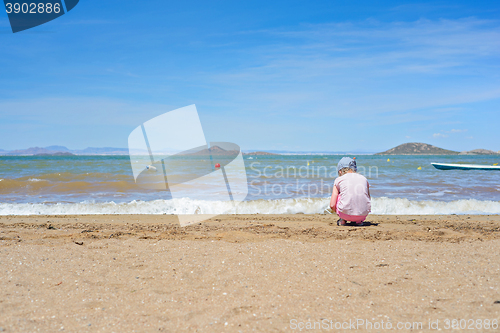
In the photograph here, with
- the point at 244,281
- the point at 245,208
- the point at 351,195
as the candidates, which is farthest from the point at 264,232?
the point at 245,208

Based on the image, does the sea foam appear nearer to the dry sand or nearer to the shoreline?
the shoreline

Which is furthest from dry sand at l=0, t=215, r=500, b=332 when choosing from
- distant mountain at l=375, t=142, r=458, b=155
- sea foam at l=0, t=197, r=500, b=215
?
distant mountain at l=375, t=142, r=458, b=155

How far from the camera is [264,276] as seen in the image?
316cm

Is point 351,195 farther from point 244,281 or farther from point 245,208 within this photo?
point 245,208

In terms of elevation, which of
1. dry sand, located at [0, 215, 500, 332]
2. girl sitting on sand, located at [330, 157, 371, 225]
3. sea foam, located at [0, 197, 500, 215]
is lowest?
sea foam, located at [0, 197, 500, 215]

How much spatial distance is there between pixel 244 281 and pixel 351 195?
3.05 m

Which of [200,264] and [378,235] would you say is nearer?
[200,264]

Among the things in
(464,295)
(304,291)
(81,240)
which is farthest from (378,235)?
(81,240)

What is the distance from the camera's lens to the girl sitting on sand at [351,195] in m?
5.40

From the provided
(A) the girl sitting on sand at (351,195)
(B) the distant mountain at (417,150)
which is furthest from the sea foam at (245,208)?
(B) the distant mountain at (417,150)

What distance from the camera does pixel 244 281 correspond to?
3.05 metres

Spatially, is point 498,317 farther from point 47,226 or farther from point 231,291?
point 47,226

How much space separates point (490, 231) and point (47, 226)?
26.4 ft

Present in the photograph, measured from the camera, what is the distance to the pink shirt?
5.39 metres
